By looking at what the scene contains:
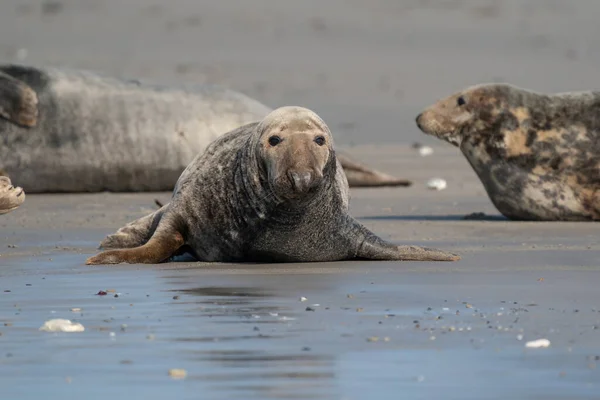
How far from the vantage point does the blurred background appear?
21.1m

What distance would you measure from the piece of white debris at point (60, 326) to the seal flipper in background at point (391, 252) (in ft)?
7.97

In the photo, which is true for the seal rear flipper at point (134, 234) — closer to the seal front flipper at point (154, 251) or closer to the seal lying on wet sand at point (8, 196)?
the seal front flipper at point (154, 251)

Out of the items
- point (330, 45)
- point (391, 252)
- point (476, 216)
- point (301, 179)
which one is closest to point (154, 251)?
point (301, 179)

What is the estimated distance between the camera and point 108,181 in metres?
12.3

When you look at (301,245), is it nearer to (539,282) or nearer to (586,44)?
(539,282)

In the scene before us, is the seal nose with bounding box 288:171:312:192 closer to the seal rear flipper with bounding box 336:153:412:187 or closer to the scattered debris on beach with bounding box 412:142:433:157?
the seal rear flipper with bounding box 336:153:412:187

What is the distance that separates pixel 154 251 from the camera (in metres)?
7.39

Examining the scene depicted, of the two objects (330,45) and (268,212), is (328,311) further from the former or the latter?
(330,45)

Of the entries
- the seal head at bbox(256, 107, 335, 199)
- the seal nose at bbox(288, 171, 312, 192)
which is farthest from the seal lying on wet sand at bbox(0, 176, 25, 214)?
the seal nose at bbox(288, 171, 312, 192)

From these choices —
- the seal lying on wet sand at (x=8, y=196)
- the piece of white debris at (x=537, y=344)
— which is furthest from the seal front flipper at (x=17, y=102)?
the piece of white debris at (x=537, y=344)

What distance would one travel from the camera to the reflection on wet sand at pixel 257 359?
4160 millimetres

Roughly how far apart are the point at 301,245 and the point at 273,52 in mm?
16035

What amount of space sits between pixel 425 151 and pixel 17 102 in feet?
17.0

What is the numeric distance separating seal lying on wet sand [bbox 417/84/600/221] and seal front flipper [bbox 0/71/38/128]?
3.36 m
